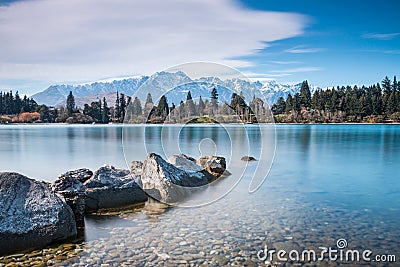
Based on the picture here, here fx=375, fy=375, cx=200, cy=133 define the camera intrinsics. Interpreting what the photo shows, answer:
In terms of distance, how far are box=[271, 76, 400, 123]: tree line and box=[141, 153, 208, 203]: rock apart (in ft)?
342

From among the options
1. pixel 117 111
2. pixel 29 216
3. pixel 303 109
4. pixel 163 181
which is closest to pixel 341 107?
pixel 303 109

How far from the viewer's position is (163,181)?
444 inches

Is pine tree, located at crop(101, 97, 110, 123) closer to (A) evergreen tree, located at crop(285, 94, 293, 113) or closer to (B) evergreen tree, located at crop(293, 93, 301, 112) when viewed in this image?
(A) evergreen tree, located at crop(285, 94, 293, 113)

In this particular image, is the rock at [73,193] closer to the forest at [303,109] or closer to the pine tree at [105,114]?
the forest at [303,109]

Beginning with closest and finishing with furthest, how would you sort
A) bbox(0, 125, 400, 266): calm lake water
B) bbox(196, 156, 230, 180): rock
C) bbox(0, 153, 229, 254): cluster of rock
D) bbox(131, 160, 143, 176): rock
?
1. bbox(0, 125, 400, 266): calm lake water
2. bbox(0, 153, 229, 254): cluster of rock
3. bbox(131, 160, 143, 176): rock
4. bbox(196, 156, 230, 180): rock

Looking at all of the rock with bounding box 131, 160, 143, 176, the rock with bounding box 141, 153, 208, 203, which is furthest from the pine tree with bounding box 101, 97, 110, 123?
the rock with bounding box 141, 153, 208, 203

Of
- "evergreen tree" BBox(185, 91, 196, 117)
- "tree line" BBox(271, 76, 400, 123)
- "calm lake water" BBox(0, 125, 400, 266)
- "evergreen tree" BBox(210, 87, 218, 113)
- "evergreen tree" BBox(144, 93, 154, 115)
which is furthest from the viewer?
"tree line" BBox(271, 76, 400, 123)

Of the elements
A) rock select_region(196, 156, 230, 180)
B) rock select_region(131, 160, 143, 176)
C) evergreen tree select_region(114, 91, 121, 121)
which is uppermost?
evergreen tree select_region(114, 91, 121, 121)

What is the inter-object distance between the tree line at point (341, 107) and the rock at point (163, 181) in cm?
10434

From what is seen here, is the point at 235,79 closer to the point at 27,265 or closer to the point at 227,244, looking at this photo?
the point at 227,244

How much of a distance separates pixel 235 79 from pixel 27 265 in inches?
288

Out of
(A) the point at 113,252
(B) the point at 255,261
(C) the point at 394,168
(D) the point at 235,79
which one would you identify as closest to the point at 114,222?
(A) the point at 113,252

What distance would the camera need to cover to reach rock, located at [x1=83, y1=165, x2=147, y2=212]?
10.1m

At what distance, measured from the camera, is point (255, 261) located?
270 inches
